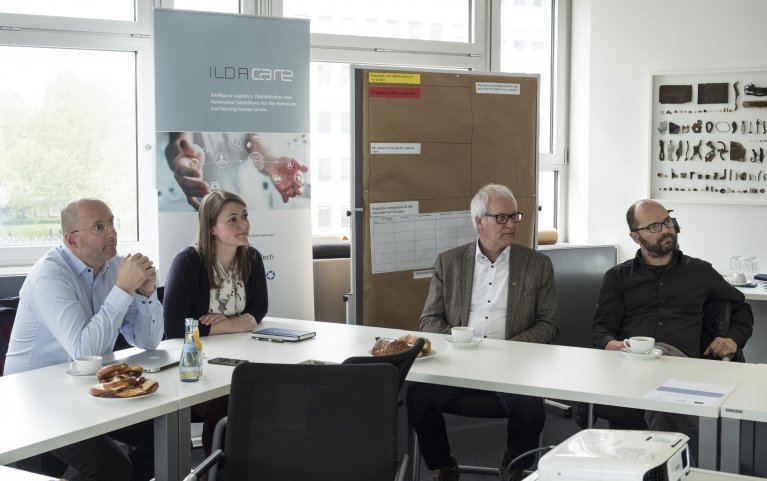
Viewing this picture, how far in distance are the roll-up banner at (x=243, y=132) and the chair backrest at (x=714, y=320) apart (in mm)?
2141

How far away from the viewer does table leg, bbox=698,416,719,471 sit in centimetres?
247

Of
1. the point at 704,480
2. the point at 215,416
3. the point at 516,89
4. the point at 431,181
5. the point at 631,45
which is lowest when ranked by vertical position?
the point at 215,416

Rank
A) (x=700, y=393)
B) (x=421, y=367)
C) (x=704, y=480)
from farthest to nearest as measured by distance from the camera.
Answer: (x=421, y=367)
(x=700, y=393)
(x=704, y=480)

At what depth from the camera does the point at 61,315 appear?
9.58 feet

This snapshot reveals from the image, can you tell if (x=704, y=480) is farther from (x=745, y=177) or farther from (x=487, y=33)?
(x=487, y=33)

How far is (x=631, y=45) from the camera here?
5.87 meters

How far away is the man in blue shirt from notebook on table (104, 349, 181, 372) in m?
0.05

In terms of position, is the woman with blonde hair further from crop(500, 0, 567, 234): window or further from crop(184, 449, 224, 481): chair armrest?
crop(500, 0, 567, 234): window

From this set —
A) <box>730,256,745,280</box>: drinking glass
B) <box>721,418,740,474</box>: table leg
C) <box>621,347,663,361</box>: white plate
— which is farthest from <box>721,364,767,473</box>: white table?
<box>730,256,745,280</box>: drinking glass

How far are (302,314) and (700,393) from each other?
8.92ft

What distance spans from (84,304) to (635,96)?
163 inches

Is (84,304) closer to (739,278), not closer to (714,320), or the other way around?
(714,320)

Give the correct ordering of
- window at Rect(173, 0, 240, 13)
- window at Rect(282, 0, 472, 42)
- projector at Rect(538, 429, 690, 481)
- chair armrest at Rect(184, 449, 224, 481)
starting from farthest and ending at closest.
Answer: window at Rect(282, 0, 472, 42) → window at Rect(173, 0, 240, 13) → chair armrest at Rect(184, 449, 224, 481) → projector at Rect(538, 429, 690, 481)

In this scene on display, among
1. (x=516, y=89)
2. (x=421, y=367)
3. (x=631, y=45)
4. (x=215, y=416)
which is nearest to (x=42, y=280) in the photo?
(x=215, y=416)
